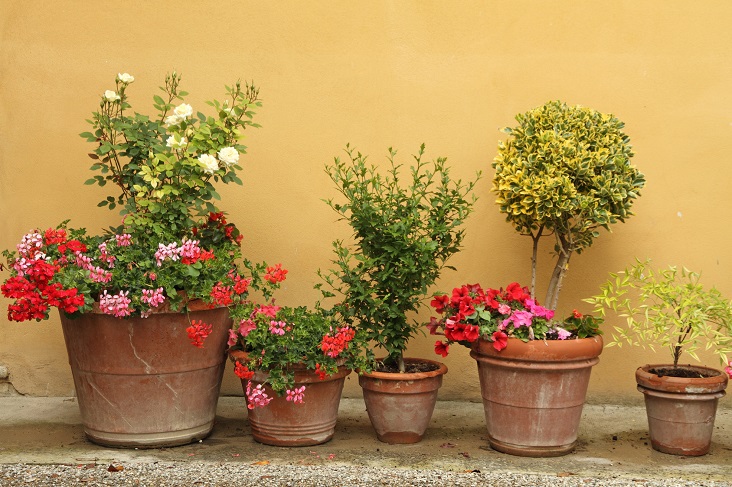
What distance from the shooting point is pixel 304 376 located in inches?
151

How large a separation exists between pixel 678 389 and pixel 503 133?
1.56 metres

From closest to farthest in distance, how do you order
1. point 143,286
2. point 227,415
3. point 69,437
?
1. point 143,286
2. point 69,437
3. point 227,415

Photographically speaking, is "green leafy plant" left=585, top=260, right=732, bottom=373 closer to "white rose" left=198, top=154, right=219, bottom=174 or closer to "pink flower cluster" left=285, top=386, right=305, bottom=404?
"pink flower cluster" left=285, top=386, right=305, bottom=404

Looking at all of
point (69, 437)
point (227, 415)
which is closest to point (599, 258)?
point (227, 415)

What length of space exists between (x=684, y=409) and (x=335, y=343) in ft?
5.13

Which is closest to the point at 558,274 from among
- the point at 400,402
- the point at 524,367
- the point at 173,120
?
the point at 524,367

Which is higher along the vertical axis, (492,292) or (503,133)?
(503,133)

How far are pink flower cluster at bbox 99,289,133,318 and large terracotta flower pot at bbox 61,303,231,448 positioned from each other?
104mm

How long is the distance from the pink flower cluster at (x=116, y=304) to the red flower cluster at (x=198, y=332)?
0.27 meters

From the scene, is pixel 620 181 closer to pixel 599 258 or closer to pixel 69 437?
pixel 599 258

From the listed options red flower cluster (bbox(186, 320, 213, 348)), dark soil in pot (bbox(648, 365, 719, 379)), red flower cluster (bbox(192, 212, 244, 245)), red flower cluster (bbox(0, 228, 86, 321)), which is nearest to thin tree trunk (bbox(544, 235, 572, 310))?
dark soil in pot (bbox(648, 365, 719, 379))

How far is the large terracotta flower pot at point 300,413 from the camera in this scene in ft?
12.7

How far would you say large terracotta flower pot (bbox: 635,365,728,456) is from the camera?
3.80 meters

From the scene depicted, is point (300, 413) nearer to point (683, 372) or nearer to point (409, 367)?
point (409, 367)
